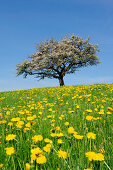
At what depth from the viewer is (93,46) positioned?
29422 mm

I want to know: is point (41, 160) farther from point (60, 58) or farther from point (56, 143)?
point (60, 58)

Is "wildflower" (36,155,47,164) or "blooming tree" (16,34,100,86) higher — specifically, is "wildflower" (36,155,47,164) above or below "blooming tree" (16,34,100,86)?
below

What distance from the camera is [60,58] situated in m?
27.6

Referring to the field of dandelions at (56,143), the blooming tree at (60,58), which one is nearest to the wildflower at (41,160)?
the field of dandelions at (56,143)

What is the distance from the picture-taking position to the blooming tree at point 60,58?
27828mm

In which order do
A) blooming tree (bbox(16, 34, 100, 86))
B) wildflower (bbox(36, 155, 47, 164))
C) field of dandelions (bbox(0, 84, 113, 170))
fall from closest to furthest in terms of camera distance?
wildflower (bbox(36, 155, 47, 164))
field of dandelions (bbox(0, 84, 113, 170))
blooming tree (bbox(16, 34, 100, 86))

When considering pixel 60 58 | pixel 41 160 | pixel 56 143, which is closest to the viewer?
pixel 41 160

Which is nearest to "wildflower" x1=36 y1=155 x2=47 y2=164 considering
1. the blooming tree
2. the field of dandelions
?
the field of dandelions

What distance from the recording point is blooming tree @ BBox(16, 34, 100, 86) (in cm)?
2783

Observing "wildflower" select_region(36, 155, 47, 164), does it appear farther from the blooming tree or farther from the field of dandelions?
the blooming tree

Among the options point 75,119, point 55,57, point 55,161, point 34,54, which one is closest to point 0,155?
point 55,161

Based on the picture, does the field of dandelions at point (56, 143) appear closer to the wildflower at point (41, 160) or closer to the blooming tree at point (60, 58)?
the wildflower at point (41, 160)

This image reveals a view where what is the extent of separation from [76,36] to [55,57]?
6.32 m

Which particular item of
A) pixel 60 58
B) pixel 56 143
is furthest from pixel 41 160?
pixel 60 58
